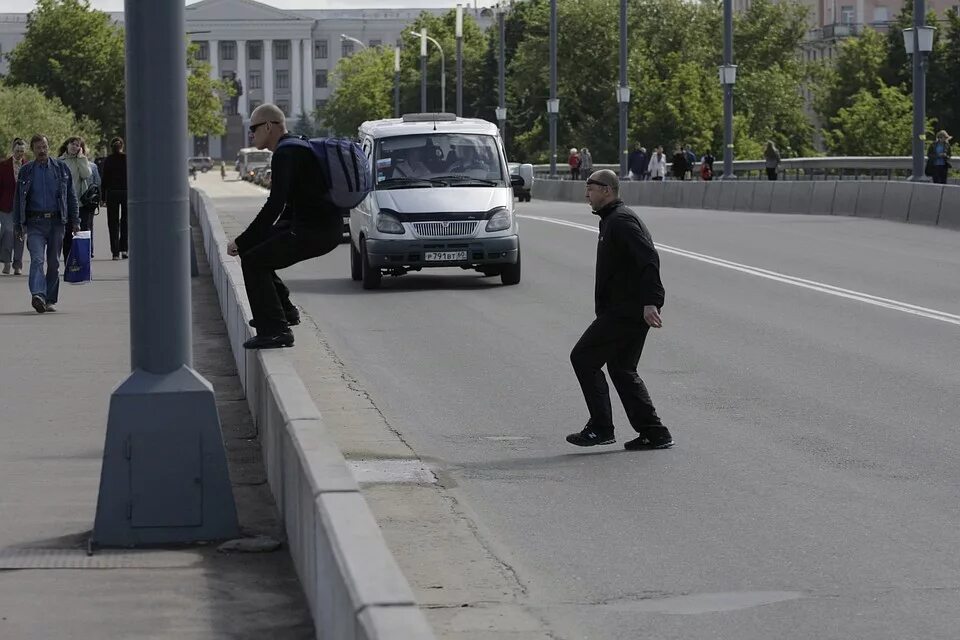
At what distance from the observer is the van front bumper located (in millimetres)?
22203

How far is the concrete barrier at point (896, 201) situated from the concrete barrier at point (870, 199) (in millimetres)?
188

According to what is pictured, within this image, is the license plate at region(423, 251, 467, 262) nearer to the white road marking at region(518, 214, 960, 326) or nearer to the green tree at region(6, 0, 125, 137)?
the white road marking at region(518, 214, 960, 326)

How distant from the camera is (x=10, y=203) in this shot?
82.9 ft

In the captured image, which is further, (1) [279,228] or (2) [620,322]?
(1) [279,228]

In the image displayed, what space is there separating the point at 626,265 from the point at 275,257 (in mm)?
2053

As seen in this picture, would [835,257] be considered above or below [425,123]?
below

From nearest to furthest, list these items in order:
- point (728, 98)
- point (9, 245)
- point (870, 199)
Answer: point (9, 245) < point (870, 199) < point (728, 98)

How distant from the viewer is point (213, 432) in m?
8.29

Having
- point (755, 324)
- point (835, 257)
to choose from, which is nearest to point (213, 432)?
point (755, 324)

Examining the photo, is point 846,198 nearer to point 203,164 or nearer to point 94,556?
point 94,556

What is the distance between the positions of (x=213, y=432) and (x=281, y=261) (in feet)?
10.5

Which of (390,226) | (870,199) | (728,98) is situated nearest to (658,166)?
(728,98)

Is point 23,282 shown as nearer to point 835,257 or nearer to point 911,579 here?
point 835,257

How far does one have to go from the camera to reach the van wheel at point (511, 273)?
22.5 m
